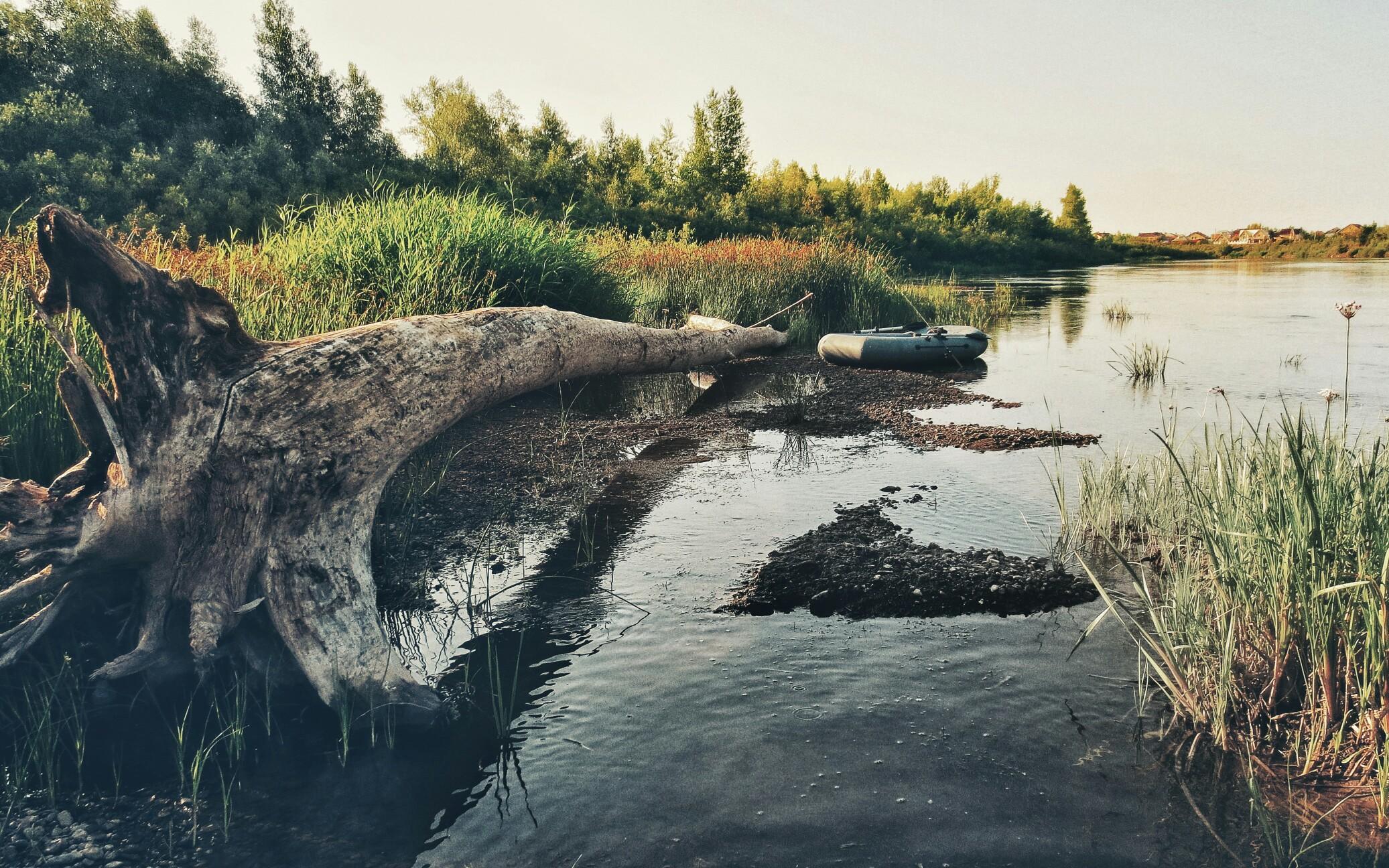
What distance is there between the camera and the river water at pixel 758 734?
8.57 ft

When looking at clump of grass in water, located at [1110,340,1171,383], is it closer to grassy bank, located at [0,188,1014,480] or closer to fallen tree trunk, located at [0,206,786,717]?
grassy bank, located at [0,188,1014,480]

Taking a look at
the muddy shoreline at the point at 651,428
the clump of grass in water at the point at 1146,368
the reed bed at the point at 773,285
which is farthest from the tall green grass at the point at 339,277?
the clump of grass in water at the point at 1146,368

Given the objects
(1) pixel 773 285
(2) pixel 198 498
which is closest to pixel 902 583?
(2) pixel 198 498

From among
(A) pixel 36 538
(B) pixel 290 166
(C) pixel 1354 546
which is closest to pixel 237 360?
(A) pixel 36 538

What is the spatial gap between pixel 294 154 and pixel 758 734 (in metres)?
34.7

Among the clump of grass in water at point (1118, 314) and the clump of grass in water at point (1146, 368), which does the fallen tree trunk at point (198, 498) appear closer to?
the clump of grass in water at point (1146, 368)

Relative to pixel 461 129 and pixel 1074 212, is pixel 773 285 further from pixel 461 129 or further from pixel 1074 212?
pixel 1074 212

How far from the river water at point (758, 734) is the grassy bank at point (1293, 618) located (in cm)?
32

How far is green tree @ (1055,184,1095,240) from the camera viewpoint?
9456 centimetres

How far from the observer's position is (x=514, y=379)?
5445 mm

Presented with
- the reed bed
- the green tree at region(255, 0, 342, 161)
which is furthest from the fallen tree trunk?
the green tree at region(255, 0, 342, 161)

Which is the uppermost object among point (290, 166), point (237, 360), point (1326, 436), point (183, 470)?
point (290, 166)

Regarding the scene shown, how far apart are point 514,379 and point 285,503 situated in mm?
2148

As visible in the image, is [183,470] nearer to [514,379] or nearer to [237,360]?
[237,360]
